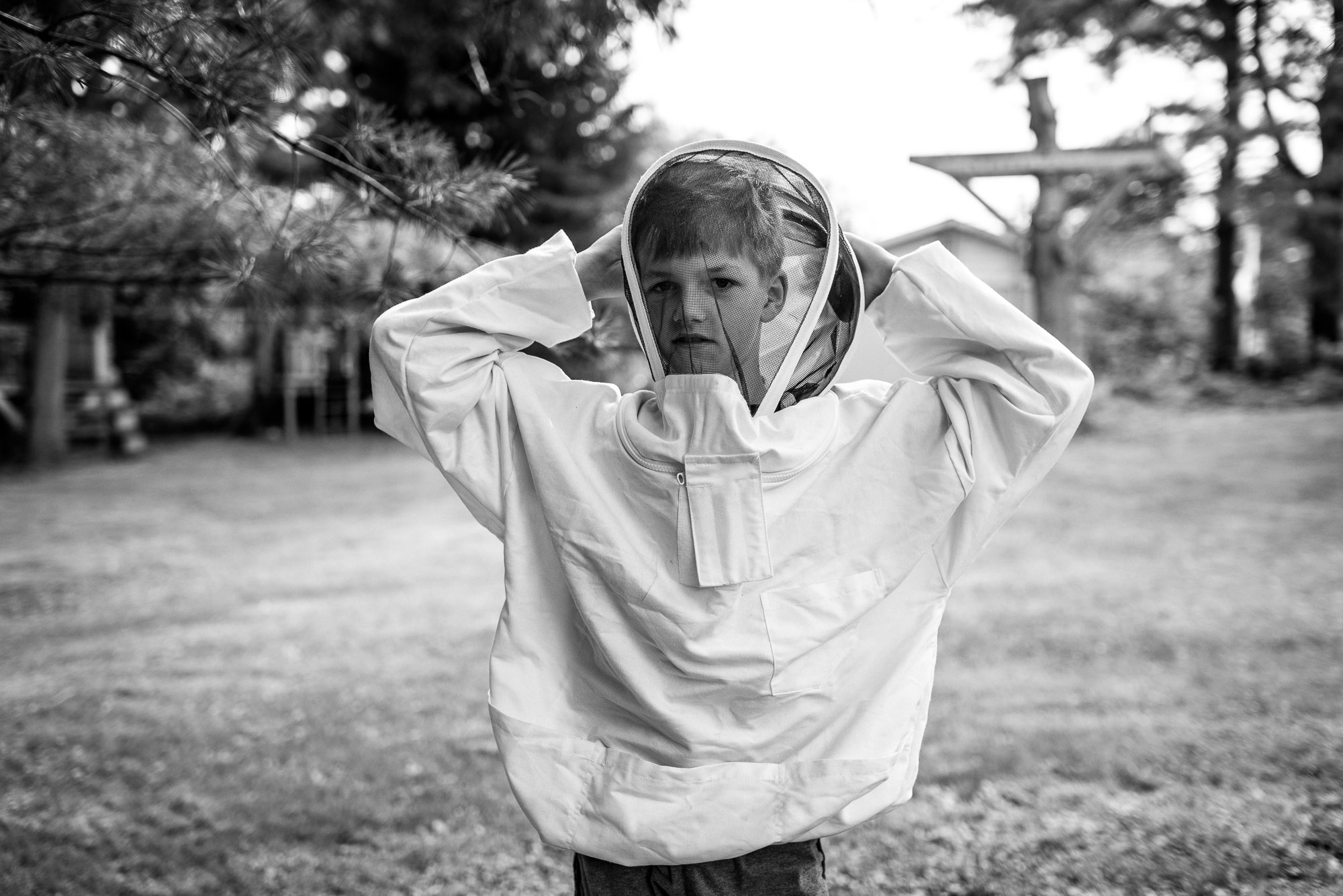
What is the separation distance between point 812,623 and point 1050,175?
703 cm

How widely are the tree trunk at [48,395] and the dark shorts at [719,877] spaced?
12862 mm

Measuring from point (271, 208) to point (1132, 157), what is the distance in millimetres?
6988

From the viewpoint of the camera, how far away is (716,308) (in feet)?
5.65

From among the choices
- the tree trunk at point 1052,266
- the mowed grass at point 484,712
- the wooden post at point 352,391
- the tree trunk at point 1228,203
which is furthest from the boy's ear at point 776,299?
the wooden post at point 352,391

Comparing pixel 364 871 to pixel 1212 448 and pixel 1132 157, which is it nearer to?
pixel 1132 157

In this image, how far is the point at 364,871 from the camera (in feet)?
10.7

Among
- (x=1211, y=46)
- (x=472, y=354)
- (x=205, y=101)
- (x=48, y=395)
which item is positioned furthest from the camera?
(x=48, y=395)

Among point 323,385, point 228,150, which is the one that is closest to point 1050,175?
point 228,150

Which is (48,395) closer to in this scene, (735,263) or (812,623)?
(735,263)

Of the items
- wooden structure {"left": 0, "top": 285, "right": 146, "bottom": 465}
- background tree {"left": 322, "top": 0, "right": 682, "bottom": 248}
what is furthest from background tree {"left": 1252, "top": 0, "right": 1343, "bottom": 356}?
wooden structure {"left": 0, "top": 285, "right": 146, "bottom": 465}

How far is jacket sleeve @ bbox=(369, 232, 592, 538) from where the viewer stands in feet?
5.70

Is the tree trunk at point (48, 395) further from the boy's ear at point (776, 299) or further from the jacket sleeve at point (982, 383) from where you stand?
the jacket sleeve at point (982, 383)

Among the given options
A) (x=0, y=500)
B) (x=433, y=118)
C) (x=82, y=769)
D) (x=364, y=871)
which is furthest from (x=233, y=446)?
(x=364, y=871)

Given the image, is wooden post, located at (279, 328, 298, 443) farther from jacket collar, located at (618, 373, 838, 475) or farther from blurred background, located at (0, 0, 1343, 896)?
jacket collar, located at (618, 373, 838, 475)
